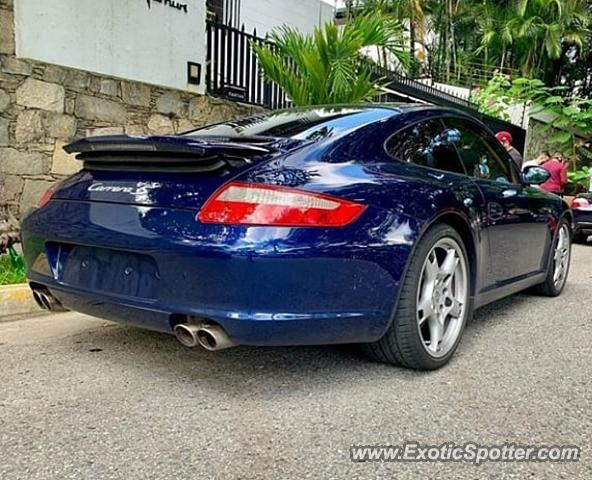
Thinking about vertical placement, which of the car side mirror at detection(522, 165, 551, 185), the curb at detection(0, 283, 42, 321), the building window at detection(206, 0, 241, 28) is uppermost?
the building window at detection(206, 0, 241, 28)

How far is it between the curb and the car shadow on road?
812 millimetres

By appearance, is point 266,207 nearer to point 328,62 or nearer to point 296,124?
point 296,124

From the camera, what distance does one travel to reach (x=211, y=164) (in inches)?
90.6

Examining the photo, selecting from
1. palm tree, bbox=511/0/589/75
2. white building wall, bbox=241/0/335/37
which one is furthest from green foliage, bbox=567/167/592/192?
palm tree, bbox=511/0/589/75

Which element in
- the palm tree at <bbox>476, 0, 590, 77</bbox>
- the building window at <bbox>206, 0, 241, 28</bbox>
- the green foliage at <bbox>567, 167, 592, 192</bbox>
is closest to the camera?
the building window at <bbox>206, 0, 241, 28</bbox>

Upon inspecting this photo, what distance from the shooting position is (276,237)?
217 centimetres

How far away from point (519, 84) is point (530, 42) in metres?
5.98

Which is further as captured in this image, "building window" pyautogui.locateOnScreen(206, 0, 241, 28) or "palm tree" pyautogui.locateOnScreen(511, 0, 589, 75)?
"palm tree" pyautogui.locateOnScreen(511, 0, 589, 75)

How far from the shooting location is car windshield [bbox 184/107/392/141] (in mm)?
2754

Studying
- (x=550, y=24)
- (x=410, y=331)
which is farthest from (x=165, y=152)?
(x=550, y=24)

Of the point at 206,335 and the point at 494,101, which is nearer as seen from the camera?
the point at 206,335

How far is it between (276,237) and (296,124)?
1.01 m

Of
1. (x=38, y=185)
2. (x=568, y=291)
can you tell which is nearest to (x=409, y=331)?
(x=568, y=291)

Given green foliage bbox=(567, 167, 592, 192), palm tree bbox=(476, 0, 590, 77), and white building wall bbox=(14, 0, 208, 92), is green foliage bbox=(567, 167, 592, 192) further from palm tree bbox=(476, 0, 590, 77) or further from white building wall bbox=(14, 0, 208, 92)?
white building wall bbox=(14, 0, 208, 92)
